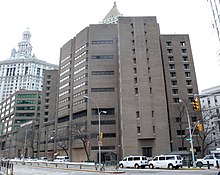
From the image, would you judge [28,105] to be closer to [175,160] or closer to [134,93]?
[134,93]

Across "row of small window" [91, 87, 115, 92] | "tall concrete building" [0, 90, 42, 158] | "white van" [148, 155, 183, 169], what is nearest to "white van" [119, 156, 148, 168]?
"white van" [148, 155, 183, 169]

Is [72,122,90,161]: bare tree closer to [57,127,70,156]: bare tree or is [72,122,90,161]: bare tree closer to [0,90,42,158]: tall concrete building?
[57,127,70,156]: bare tree

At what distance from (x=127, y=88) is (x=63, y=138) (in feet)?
95.1

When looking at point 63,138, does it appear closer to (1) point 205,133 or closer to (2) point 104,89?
(2) point 104,89

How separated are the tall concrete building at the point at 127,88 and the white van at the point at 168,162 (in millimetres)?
22619

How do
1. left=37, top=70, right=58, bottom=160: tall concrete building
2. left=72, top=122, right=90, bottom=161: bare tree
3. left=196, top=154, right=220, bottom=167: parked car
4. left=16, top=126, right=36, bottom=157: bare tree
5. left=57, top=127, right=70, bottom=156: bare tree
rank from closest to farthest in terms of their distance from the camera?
left=196, top=154, right=220, bottom=167: parked car < left=72, top=122, right=90, bottom=161: bare tree < left=57, top=127, right=70, bottom=156: bare tree < left=37, top=70, right=58, bottom=160: tall concrete building < left=16, top=126, right=36, bottom=157: bare tree

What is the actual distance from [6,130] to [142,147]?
97216 mm

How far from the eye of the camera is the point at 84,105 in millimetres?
70125

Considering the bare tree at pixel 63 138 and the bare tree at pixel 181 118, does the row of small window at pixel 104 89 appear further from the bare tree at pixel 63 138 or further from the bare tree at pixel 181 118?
the bare tree at pixel 181 118

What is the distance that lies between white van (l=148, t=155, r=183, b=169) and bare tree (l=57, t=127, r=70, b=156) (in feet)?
140

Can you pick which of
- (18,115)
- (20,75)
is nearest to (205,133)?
(18,115)

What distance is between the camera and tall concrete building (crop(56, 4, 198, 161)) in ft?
189

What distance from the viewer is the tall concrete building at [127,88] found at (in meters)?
57.6

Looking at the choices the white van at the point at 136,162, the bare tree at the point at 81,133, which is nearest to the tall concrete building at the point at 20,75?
the bare tree at the point at 81,133
